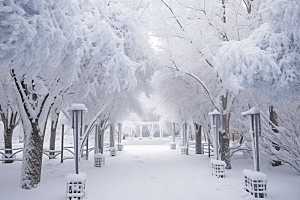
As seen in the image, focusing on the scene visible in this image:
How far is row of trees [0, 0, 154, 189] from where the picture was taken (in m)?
4.04

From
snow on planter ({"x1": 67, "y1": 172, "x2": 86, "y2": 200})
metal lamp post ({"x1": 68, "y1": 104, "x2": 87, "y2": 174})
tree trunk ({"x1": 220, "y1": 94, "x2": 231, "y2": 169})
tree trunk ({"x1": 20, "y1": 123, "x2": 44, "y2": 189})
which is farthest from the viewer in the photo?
tree trunk ({"x1": 220, "y1": 94, "x2": 231, "y2": 169})

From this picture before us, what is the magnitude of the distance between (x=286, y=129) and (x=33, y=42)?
8256mm

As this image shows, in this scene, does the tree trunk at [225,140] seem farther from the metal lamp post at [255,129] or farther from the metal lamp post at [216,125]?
the metal lamp post at [255,129]

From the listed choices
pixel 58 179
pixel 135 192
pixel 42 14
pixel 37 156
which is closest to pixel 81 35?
pixel 42 14

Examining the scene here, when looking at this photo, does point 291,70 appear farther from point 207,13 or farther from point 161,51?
point 161,51

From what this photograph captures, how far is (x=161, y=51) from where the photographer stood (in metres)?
Result: 10.8

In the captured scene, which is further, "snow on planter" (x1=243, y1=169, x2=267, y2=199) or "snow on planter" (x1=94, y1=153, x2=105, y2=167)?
"snow on planter" (x1=94, y1=153, x2=105, y2=167)

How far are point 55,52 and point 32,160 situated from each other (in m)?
3.93

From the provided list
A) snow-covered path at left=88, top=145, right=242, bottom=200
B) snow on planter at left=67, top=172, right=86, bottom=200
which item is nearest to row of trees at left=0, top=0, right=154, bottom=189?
snow on planter at left=67, top=172, right=86, bottom=200

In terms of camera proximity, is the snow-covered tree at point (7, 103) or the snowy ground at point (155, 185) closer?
the snowy ground at point (155, 185)

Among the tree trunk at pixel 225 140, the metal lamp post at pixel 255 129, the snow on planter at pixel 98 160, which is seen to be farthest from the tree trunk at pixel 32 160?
the tree trunk at pixel 225 140

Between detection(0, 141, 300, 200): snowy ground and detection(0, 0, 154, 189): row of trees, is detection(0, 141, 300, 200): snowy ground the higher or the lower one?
the lower one

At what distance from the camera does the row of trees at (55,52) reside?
404 centimetres

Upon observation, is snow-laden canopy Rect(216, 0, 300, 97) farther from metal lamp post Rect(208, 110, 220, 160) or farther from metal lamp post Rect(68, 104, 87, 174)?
metal lamp post Rect(68, 104, 87, 174)
